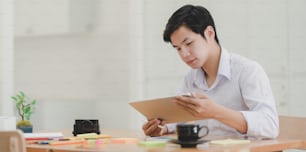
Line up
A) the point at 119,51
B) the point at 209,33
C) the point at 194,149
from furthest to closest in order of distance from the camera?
the point at 119,51
the point at 209,33
the point at 194,149

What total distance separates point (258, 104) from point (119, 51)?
1828mm

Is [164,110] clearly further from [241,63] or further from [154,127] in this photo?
[241,63]

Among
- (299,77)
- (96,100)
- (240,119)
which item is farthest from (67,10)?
(240,119)

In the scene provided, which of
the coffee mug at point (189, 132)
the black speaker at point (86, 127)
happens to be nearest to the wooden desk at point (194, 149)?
the coffee mug at point (189, 132)

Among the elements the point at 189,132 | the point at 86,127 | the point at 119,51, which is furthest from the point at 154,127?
the point at 119,51

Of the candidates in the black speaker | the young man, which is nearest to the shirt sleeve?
the young man

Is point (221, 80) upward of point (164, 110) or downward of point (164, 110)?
upward

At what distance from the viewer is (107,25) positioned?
13.4 feet

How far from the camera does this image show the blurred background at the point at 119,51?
12.4ft

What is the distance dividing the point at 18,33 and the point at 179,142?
→ 81.5 inches

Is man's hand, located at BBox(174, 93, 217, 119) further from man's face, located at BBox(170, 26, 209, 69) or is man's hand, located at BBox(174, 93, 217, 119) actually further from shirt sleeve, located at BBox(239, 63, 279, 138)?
man's face, located at BBox(170, 26, 209, 69)

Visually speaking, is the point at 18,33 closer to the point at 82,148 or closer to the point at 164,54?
the point at 164,54

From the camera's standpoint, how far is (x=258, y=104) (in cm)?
238

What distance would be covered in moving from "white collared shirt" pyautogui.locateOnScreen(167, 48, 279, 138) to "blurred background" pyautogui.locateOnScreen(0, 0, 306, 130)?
1261mm
